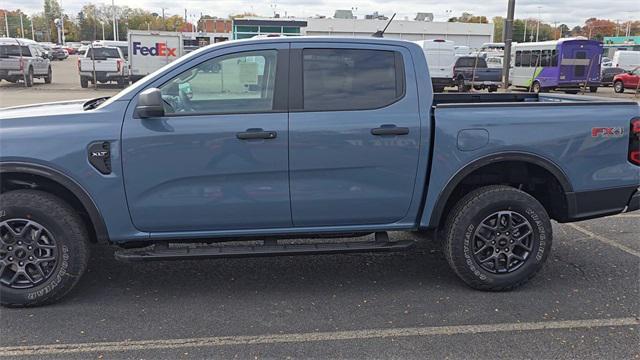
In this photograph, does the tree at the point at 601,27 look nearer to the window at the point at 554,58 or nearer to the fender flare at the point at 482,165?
the window at the point at 554,58

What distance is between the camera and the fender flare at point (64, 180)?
11.9 feet

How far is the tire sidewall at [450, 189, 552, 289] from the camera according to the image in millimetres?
4094

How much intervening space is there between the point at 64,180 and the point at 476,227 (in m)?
2.96

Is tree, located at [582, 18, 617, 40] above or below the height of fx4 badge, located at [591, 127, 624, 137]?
above

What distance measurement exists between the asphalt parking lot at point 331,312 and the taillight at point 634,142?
1012 mm

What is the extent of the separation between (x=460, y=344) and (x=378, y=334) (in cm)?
52

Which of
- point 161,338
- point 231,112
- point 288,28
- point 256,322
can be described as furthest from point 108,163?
point 288,28

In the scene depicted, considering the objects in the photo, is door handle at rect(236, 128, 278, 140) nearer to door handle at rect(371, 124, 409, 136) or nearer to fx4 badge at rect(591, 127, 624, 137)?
door handle at rect(371, 124, 409, 136)

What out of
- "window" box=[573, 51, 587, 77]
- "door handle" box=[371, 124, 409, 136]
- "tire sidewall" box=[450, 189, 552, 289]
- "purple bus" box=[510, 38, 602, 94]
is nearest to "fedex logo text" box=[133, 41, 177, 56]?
"purple bus" box=[510, 38, 602, 94]

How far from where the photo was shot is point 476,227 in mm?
4109

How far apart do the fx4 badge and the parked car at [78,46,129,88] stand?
24560 mm

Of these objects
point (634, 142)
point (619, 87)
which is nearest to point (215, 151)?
point (634, 142)

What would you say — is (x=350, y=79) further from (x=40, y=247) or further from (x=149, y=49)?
(x=149, y=49)

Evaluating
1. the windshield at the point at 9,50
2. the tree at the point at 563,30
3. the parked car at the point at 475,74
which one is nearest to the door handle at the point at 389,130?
the parked car at the point at 475,74
